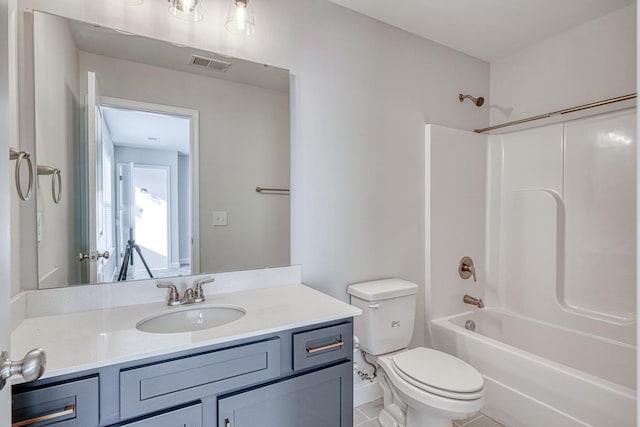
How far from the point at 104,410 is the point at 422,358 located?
140 cm

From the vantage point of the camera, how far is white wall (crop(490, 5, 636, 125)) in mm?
2074

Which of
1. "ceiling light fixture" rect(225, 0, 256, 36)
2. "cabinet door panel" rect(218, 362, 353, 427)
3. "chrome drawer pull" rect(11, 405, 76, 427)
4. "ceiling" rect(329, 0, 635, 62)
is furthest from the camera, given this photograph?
"ceiling" rect(329, 0, 635, 62)

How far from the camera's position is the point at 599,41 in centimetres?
218

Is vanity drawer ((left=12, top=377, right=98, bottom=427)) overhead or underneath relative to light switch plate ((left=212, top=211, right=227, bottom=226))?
underneath

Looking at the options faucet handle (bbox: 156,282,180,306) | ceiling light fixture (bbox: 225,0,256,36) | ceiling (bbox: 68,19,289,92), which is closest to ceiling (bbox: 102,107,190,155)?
ceiling (bbox: 68,19,289,92)

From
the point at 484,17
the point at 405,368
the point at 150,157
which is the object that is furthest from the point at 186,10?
the point at 405,368

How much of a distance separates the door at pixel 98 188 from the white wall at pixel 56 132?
55 millimetres

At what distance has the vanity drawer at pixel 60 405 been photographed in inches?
34.2

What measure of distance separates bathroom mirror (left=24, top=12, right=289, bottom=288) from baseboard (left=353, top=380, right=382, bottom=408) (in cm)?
98

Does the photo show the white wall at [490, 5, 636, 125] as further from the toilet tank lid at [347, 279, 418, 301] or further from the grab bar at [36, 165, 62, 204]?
the grab bar at [36, 165, 62, 204]

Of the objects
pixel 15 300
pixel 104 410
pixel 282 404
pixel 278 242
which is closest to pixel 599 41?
pixel 278 242

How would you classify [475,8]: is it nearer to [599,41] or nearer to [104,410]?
[599,41]

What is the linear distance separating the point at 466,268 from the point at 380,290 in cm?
98

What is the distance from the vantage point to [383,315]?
6.30ft
